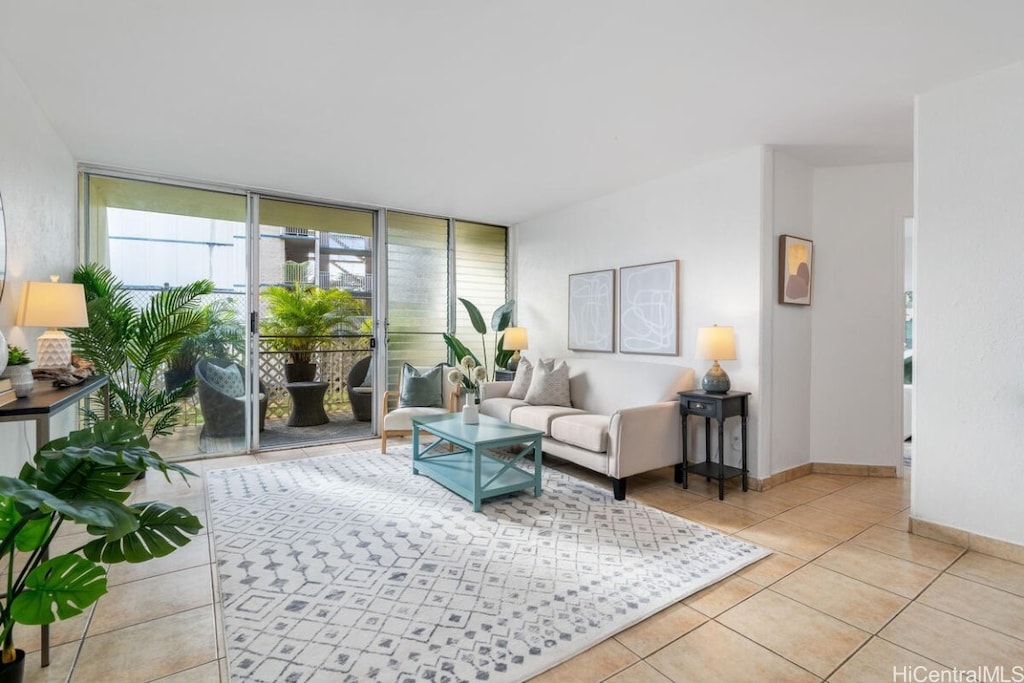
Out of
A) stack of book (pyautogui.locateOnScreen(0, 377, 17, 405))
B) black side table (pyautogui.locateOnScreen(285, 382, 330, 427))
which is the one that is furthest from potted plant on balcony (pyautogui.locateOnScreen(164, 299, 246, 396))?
stack of book (pyautogui.locateOnScreen(0, 377, 17, 405))

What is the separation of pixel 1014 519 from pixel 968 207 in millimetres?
1566

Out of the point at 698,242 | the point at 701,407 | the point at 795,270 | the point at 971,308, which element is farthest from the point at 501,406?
the point at 971,308

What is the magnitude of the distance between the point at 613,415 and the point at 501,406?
1.36 m

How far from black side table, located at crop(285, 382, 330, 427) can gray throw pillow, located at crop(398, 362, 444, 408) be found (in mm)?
1270

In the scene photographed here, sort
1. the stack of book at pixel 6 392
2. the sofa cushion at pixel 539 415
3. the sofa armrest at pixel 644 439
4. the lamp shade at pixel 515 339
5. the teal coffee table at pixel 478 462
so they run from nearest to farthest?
the stack of book at pixel 6 392
the teal coffee table at pixel 478 462
the sofa armrest at pixel 644 439
the sofa cushion at pixel 539 415
the lamp shade at pixel 515 339

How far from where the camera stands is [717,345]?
3.53m

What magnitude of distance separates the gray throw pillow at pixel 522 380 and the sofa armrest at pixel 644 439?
1344 mm

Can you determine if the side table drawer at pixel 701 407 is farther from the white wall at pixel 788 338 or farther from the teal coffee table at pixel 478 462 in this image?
the teal coffee table at pixel 478 462

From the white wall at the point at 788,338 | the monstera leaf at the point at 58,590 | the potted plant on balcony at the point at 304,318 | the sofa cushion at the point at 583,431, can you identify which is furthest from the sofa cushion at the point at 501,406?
the monstera leaf at the point at 58,590

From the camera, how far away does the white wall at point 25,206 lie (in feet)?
8.11

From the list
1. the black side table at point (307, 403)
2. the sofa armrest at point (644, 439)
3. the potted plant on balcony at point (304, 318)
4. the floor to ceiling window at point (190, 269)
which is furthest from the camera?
the black side table at point (307, 403)

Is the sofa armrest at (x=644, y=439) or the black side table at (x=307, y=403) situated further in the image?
the black side table at (x=307, y=403)

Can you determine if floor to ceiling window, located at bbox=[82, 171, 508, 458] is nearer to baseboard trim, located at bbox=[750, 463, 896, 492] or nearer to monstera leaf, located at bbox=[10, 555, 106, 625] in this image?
monstera leaf, located at bbox=[10, 555, 106, 625]
